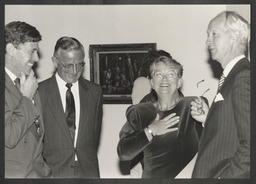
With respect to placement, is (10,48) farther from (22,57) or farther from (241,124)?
(241,124)

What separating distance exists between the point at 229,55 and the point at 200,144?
0.56m

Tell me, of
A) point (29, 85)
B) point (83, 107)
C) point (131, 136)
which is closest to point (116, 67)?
point (83, 107)

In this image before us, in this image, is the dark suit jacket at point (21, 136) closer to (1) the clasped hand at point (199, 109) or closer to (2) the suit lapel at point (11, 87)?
(2) the suit lapel at point (11, 87)

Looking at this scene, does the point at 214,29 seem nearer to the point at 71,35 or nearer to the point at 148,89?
the point at 148,89

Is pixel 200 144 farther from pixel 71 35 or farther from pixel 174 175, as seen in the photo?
pixel 71 35

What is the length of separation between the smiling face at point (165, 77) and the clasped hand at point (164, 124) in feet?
0.57

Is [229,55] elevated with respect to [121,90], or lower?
elevated

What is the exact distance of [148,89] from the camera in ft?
9.95

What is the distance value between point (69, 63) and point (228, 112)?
0.99 metres

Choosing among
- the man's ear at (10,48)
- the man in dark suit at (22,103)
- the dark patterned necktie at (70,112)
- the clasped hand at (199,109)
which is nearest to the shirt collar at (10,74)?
the man in dark suit at (22,103)

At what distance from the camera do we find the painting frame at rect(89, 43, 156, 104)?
119 inches

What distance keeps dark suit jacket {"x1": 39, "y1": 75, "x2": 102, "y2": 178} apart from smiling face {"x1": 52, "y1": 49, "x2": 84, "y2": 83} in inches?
2.1

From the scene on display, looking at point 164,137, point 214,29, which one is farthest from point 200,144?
point 214,29

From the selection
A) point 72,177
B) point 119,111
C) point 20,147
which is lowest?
point 72,177
